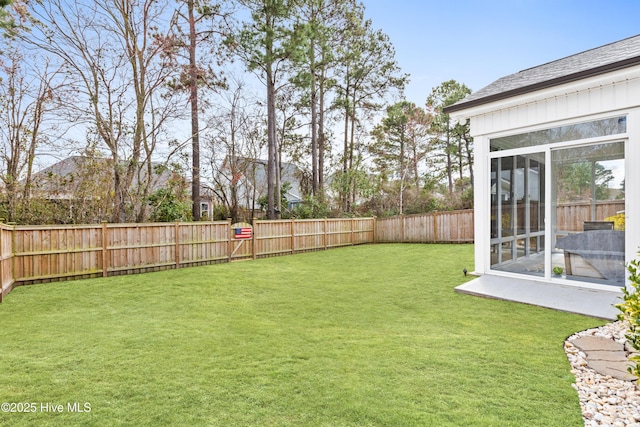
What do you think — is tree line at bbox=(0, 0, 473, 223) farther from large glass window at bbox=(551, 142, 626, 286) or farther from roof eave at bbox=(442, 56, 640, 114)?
large glass window at bbox=(551, 142, 626, 286)

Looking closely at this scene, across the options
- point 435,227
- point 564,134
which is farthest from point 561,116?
point 435,227

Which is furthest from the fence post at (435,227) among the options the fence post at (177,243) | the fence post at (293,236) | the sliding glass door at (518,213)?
the fence post at (177,243)

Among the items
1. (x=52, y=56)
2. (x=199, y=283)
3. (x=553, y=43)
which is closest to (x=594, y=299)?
(x=199, y=283)

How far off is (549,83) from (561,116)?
53 cm

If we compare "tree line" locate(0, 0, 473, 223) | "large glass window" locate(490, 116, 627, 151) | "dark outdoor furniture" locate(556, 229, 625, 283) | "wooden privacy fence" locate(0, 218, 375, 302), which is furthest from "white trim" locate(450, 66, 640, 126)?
"tree line" locate(0, 0, 473, 223)

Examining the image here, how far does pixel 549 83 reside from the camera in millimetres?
4688

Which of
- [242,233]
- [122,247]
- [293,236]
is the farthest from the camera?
[293,236]

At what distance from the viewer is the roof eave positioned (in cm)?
409

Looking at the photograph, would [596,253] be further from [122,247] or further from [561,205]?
[122,247]

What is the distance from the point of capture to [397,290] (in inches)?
214

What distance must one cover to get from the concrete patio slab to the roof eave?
2.88 meters

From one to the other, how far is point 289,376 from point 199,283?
423cm

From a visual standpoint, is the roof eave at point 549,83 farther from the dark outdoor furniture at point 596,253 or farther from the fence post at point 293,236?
the fence post at point 293,236

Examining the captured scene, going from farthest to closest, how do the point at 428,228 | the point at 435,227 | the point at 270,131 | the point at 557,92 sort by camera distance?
the point at 428,228
the point at 270,131
the point at 435,227
the point at 557,92
